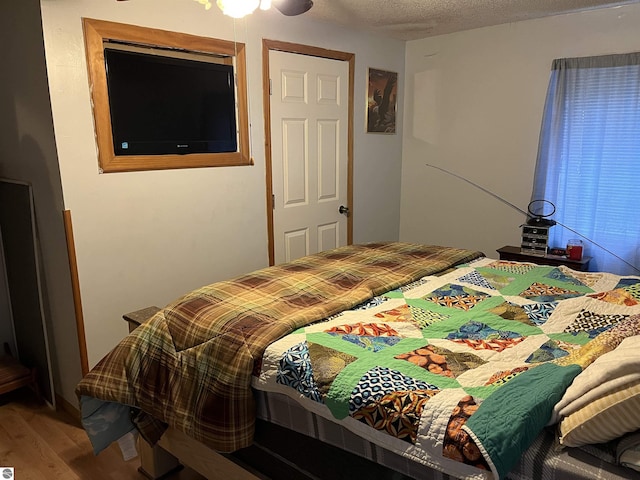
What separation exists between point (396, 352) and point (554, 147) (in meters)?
2.69

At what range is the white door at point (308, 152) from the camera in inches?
132

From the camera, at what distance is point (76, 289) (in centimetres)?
246

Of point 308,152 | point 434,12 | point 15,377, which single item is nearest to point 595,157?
point 434,12

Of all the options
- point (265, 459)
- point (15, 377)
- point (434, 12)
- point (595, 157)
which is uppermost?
point (434, 12)

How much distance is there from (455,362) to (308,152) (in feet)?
7.86

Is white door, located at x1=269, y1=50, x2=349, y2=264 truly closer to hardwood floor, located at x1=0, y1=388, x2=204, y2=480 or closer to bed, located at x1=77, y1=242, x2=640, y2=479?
bed, located at x1=77, y1=242, x2=640, y2=479

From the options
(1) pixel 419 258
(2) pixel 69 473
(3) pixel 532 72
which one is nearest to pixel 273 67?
(1) pixel 419 258

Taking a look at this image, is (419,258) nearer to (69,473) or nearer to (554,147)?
(554,147)

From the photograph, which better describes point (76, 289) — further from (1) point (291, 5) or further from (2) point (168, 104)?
(1) point (291, 5)

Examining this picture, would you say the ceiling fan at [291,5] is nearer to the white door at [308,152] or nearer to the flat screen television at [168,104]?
the flat screen television at [168,104]

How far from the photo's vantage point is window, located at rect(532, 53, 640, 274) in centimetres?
325

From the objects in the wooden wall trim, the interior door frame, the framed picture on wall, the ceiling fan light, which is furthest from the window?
the wooden wall trim

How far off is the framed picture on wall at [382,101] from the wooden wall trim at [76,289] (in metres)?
2.42

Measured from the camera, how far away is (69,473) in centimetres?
225
